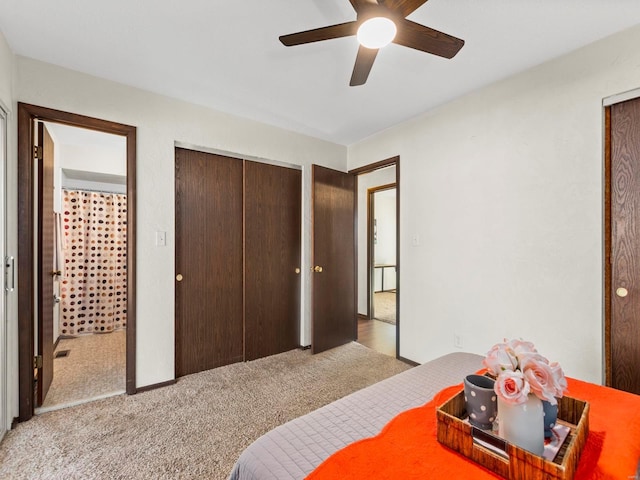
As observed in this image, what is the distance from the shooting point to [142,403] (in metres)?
2.28

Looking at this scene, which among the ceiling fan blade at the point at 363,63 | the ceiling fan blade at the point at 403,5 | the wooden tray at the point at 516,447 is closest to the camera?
the wooden tray at the point at 516,447

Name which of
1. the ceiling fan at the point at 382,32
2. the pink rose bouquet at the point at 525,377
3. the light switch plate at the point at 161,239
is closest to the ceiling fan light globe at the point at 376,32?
the ceiling fan at the point at 382,32

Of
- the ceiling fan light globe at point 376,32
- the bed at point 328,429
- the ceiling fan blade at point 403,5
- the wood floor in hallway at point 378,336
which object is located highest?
the ceiling fan blade at point 403,5

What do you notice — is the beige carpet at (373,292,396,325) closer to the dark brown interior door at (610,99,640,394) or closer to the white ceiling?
the dark brown interior door at (610,99,640,394)

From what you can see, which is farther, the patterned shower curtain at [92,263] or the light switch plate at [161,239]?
the patterned shower curtain at [92,263]

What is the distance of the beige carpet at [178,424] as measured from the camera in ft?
5.36

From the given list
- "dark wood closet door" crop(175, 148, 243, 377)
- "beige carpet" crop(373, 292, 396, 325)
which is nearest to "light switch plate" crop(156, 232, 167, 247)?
"dark wood closet door" crop(175, 148, 243, 377)

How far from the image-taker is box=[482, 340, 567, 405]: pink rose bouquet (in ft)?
2.58

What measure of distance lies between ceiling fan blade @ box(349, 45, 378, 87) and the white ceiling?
0.94 feet

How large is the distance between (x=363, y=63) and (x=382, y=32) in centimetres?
25

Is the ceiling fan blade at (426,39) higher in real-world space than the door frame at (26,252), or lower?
higher

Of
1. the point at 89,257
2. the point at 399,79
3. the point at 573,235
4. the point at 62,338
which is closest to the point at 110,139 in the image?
the point at 89,257

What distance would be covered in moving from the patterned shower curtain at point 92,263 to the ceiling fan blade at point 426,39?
148 inches

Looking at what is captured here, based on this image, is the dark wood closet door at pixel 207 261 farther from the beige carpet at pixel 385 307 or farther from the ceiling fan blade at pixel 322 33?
the beige carpet at pixel 385 307
